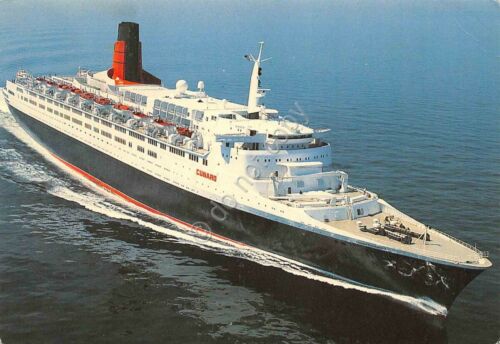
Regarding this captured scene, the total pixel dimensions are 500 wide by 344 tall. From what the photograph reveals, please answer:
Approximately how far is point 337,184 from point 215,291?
11.1m

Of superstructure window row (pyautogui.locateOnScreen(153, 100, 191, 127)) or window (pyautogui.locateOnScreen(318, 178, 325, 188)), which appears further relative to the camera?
superstructure window row (pyautogui.locateOnScreen(153, 100, 191, 127))

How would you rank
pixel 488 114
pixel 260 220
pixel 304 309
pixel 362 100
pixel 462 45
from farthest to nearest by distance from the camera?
pixel 462 45, pixel 362 100, pixel 488 114, pixel 260 220, pixel 304 309

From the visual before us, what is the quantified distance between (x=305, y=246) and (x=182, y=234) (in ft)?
31.4

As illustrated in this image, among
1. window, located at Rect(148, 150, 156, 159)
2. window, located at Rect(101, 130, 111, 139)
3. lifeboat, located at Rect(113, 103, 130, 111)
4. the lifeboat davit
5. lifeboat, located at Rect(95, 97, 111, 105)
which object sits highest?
lifeboat, located at Rect(95, 97, 111, 105)

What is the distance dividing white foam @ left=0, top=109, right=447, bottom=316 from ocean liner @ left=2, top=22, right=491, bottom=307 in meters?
0.38

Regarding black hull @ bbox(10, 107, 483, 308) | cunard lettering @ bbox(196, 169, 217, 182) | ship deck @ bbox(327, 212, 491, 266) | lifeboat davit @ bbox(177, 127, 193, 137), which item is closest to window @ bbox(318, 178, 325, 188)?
ship deck @ bbox(327, 212, 491, 266)

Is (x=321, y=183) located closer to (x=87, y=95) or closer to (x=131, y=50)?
(x=87, y=95)

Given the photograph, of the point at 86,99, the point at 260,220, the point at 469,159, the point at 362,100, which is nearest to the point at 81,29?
the point at 362,100

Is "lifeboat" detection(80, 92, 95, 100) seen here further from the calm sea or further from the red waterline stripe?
the calm sea

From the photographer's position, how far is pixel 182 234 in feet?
Answer: 123

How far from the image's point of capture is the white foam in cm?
3009

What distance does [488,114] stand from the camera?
75.3m

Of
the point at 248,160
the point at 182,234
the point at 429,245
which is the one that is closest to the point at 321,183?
the point at 248,160

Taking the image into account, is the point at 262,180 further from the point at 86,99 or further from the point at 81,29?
the point at 81,29
